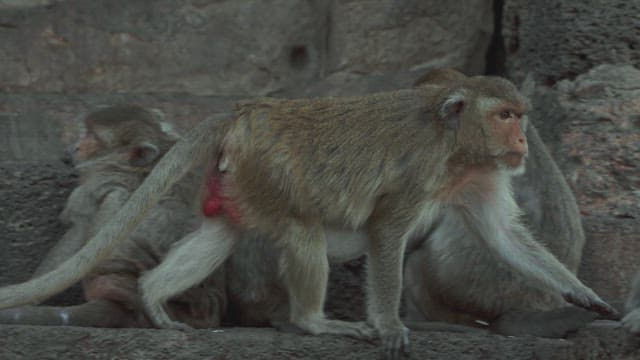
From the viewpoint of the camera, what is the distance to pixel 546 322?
23.5ft

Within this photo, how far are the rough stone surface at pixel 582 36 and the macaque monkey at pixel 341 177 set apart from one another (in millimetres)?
1260

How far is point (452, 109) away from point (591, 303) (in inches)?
38.0

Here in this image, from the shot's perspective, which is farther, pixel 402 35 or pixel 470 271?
pixel 402 35

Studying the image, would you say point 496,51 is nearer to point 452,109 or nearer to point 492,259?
point 492,259

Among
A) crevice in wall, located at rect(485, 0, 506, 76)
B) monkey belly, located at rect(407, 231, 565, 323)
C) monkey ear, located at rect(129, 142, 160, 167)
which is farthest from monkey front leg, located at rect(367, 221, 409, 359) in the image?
crevice in wall, located at rect(485, 0, 506, 76)

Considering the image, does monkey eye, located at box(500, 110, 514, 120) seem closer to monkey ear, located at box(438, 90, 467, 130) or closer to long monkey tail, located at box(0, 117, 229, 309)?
monkey ear, located at box(438, 90, 467, 130)

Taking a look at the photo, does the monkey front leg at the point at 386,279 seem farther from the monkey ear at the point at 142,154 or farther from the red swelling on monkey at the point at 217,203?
the monkey ear at the point at 142,154

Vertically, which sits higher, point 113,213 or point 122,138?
point 122,138

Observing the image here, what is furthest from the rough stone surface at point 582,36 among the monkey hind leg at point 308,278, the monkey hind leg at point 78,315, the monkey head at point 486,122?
the monkey hind leg at point 78,315

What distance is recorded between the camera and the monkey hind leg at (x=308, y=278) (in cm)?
696

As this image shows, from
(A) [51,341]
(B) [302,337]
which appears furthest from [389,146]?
(A) [51,341]

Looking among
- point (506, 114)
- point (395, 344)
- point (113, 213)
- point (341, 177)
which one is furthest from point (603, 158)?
point (113, 213)

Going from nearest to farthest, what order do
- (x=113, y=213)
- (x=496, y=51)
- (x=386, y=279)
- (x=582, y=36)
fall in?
1. (x=386, y=279)
2. (x=113, y=213)
3. (x=582, y=36)
4. (x=496, y=51)

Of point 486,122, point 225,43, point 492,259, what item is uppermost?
point 225,43
